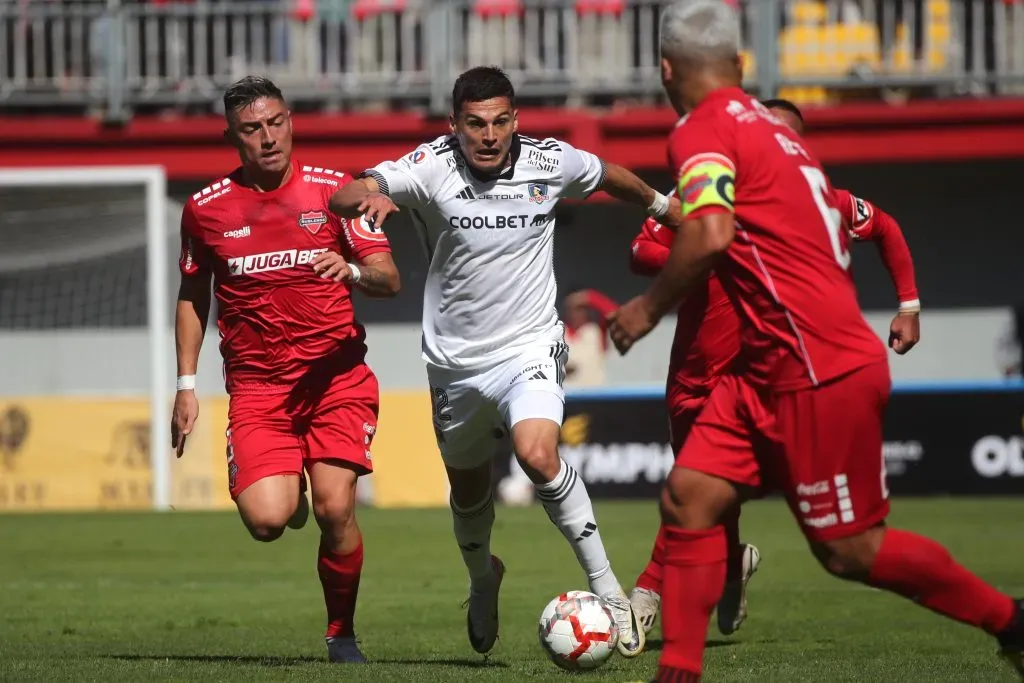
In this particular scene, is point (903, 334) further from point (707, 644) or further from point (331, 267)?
point (331, 267)

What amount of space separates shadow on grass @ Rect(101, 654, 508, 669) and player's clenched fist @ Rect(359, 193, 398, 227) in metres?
2.01

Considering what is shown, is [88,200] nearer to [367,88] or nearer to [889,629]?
[367,88]

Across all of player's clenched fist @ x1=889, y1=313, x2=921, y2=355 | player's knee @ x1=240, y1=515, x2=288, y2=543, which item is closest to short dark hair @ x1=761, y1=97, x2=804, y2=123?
player's clenched fist @ x1=889, y1=313, x2=921, y2=355

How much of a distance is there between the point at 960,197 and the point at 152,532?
40.2 ft

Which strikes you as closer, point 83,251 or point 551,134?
point 83,251

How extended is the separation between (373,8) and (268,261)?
12.6 metres

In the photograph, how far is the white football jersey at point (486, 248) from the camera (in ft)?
23.6

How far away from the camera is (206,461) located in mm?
18625

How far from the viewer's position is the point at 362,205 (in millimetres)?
6473

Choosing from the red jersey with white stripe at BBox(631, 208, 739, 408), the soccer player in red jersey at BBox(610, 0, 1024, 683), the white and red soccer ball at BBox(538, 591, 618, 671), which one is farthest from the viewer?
the white and red soccer ball at BBox(538, 591, 618, 671)

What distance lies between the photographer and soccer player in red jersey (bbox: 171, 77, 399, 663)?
7559 millimetres

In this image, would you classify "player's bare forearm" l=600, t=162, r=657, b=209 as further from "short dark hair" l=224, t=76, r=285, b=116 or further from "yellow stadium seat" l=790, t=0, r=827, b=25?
"yellow stadium seat" l=790, t=0, r=827, b=25

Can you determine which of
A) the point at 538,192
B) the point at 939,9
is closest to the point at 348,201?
the point at 538,192

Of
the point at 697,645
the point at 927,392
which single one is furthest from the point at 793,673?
the point at 927,392
